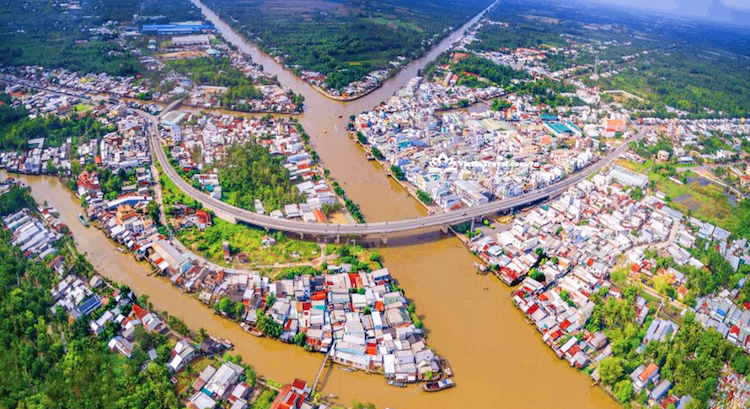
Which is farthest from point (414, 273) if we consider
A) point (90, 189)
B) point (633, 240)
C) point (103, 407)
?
point (90, 189)

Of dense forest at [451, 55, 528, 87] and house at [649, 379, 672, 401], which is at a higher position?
dense forest at [451, 55, 528, 87]

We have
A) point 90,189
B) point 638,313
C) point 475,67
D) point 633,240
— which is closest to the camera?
point 638,313

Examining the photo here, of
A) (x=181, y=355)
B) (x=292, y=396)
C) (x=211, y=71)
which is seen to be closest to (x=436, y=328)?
(x=292, y=396)

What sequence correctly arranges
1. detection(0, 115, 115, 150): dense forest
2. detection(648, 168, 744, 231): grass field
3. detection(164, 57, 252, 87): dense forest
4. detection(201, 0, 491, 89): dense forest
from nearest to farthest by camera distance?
detection(648, 168, 744, 231): grass field → detection(0, 115, 115, 150): dense forest → detection(164, 57, 252, 87): dense forest → detection(201, 0, 491, 89): dense forest

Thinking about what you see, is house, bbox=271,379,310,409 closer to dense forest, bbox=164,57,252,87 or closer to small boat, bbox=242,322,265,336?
small boat, bbox=242,322,265,336

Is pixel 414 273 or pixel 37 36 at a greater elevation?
pixel 37 36

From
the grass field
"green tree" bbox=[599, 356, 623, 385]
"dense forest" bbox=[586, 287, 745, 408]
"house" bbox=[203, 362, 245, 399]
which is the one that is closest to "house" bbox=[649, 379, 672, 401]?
"dense forest" bbox=[586, 287, 745, 408]

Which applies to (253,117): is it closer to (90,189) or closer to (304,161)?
(304,161)

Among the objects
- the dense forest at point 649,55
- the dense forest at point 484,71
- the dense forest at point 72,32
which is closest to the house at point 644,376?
the dense forest at point 649,55
